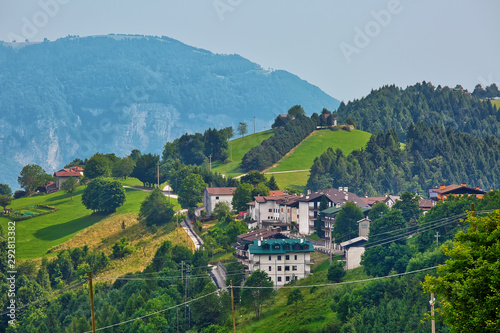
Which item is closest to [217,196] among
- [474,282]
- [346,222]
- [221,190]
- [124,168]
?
[221,190]

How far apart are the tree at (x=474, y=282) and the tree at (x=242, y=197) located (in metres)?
85.6

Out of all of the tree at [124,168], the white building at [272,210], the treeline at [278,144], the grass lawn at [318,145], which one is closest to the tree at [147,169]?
the tree at [124,168]

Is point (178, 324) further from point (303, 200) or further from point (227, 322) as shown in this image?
point (303, 200)

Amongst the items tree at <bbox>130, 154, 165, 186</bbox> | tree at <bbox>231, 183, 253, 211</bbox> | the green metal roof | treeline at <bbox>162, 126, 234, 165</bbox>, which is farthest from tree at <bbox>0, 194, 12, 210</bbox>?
the green metal roof

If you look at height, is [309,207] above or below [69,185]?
below

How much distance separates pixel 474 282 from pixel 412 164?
5764 inches

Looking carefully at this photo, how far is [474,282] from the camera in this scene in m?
29.2

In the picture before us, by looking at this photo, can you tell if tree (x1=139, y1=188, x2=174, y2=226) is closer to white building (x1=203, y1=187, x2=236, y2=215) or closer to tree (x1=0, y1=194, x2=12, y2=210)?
white building (x1=203, y1=187, x2=236, y2=215)

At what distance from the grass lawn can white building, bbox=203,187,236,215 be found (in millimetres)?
41316

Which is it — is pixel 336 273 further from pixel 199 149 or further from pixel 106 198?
pixel 199 149

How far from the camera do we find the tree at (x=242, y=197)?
117 m

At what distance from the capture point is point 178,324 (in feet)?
240

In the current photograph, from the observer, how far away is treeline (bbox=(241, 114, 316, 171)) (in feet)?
541

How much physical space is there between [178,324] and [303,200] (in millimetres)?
34981
